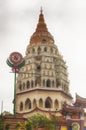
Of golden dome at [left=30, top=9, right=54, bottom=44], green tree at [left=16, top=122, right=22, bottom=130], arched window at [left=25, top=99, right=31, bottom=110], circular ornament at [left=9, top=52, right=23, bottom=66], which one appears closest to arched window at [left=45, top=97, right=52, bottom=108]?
arched window at [left=25, top=99, right=31, bottom=110]

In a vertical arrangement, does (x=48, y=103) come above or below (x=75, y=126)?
above

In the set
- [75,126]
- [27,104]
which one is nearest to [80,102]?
[75,126]

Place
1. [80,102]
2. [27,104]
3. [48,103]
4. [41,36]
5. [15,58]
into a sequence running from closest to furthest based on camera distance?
1. [15,58]
2. [80,102]
3. [48,103]
4. [27,104]
5. [41,36]

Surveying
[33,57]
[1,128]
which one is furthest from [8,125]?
[33,57]

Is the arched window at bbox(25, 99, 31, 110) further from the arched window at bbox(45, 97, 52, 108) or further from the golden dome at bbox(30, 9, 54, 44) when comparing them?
the golden dome at bbox(30, 9, 54, 44)

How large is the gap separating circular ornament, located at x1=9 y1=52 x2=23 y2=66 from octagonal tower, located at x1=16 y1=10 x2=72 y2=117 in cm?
1712

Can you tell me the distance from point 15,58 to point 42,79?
71.1ft

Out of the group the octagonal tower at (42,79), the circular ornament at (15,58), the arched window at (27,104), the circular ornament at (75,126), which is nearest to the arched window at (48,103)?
the octagonal tower at (42,79)

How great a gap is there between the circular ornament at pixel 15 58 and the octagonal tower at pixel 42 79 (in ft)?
56.2

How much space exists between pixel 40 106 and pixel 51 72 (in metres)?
7.22

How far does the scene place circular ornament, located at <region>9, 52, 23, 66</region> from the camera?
65875 mm

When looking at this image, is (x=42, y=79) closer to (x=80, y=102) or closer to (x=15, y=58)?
(x=80, y=102)

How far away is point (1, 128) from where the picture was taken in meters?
57.8

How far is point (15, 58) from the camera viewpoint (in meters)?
66.1
